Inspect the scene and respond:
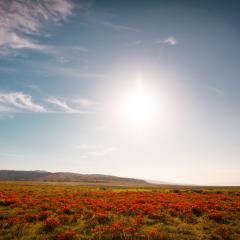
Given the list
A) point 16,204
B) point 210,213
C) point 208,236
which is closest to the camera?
point 208,236

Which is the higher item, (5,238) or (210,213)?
(210,213)

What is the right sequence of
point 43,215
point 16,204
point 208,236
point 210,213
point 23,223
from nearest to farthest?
point 208,236 < point 23,223 < point 43,215 < point 210,213 < point 16,204

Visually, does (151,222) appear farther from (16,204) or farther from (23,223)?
(16,204)

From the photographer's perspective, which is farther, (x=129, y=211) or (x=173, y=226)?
(x=129, y=211)

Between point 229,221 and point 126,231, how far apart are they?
27.9 feet

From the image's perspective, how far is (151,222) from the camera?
56.2 feet

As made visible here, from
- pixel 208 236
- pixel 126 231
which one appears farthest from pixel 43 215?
pixel 208 236

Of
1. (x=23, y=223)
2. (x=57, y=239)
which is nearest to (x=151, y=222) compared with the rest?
(x=57, y=239)

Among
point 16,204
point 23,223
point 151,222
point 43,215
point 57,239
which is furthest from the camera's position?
point 16,204

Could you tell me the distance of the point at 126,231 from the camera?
13969 millimetres

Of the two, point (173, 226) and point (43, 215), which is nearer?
point (173, 226)

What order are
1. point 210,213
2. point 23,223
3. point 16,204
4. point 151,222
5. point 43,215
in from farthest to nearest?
point 16,204 → point 210,213 → point 43,215 → point 151,222 → point 23,223

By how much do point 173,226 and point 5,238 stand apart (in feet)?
32.4

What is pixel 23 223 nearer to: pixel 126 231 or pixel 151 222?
pixel 126 231
